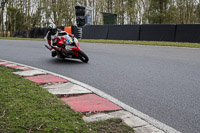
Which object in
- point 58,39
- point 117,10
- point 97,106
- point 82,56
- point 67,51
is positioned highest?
point 117,10

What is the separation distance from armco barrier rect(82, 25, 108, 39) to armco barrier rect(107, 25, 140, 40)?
0.58 metres

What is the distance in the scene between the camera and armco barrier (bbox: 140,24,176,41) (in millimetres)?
17359

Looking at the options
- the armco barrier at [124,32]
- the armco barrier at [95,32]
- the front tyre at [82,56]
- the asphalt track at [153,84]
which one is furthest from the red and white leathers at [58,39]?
the armco barrier at [95,32]

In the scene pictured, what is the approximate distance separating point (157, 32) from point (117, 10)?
30.1m

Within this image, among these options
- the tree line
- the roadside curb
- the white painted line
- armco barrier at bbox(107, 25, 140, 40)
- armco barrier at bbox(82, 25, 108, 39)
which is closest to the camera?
the roadside curb

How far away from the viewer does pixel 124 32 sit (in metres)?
20.1

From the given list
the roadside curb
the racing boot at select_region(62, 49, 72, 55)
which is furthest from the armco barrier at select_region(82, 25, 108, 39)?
the roadside curb

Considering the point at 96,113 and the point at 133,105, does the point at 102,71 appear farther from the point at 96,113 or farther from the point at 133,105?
the point at 96,113

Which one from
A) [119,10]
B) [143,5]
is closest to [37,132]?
[119,10]

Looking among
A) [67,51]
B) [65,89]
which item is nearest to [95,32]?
[67,51]

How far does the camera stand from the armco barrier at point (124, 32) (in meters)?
19.4

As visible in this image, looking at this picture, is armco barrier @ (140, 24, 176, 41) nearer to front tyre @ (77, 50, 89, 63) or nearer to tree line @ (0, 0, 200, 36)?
front tyre @ (77, 50, 89, 63)

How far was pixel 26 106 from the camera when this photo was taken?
3828 millimetres

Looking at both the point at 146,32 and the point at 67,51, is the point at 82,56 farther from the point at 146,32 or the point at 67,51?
the point at 146,32
